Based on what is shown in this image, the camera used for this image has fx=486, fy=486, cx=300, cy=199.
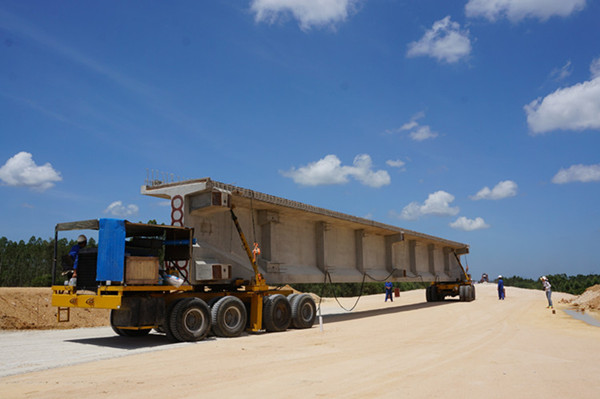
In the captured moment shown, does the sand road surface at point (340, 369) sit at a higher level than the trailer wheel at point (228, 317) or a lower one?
lower

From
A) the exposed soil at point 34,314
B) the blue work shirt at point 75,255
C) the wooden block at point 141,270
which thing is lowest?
the exposed soil at point 34,314

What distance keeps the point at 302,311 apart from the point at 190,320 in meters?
4.55

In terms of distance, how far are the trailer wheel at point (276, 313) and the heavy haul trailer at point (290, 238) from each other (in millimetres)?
1313

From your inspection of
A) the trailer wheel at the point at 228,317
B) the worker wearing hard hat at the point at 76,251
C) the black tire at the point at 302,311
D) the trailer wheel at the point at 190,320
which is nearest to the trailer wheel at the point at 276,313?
the black tire at the point at 302,311

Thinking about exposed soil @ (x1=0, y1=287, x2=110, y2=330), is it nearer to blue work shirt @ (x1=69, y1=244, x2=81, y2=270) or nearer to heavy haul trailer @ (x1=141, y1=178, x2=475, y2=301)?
blue work shirt @ (x1=69, y1=244, x2=81, y2=270)

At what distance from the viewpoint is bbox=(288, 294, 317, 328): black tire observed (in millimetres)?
15664

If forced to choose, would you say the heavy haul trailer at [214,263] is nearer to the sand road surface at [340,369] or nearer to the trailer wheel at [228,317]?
the trailer wheel at [228,317]

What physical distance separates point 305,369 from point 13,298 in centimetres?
1466

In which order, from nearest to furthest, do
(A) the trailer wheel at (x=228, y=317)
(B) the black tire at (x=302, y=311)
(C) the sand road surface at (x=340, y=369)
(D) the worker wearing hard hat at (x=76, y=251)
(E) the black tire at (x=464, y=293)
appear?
(C) the sand road surface at (x=340, y=369) < (D) the worker wearing hard hat at (x=76, y=251) < (A) the trailer wheel at (x=228, y=317) < (B) the black tire at (x=302, y=311) < (E) the black tire at (x=464, y=293)

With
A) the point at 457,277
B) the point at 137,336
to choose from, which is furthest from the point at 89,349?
the point at 457,277

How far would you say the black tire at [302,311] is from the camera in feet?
51.4

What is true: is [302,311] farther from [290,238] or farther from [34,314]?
[34,314]

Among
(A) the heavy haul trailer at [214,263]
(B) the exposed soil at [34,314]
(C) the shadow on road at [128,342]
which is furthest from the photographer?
(B) the exposed soil at [34,314]

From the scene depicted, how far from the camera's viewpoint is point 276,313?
15.1 m
